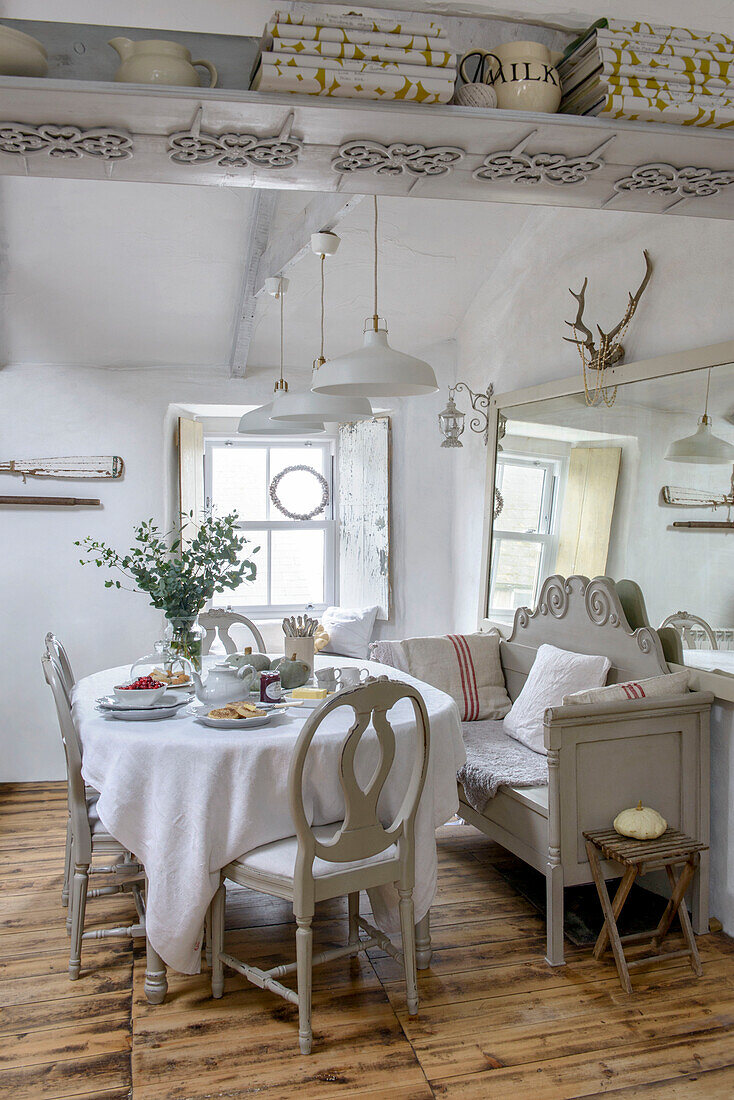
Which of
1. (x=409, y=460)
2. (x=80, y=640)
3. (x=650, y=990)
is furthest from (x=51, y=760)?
(x=650, y=990)

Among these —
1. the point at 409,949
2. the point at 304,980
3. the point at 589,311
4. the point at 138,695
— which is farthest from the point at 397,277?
the point at 304,980

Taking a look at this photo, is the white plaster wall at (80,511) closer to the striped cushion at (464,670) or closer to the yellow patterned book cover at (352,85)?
the striped cushion at (464,670)

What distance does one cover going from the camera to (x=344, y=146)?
6.82 feet

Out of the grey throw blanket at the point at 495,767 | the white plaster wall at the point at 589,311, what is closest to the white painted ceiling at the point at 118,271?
the white plaster wall at the point at 589,311

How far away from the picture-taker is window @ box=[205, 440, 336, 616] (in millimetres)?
5898

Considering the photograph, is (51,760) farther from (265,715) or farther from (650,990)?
(650,990)

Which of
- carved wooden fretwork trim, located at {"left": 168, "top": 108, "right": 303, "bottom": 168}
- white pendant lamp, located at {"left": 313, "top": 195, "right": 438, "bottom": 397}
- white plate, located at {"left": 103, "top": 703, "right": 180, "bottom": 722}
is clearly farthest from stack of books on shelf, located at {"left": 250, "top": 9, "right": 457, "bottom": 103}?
white plate, located at {"left": 103, "top": 703, "right": 180, "bottom": 722}

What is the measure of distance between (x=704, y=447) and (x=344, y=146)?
1.66m

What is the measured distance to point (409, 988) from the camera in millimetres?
2486

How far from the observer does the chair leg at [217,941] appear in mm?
2557

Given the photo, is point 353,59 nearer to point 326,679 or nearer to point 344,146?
point 344,146

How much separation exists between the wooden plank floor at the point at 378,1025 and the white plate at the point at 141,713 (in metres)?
0.81

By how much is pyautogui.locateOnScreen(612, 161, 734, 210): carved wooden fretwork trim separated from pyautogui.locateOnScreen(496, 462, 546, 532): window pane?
1.77 m

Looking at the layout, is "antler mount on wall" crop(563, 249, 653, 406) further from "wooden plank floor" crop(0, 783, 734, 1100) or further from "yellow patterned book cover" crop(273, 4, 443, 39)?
"wooden plank floor" crop(0, 783, 734, 1100)
